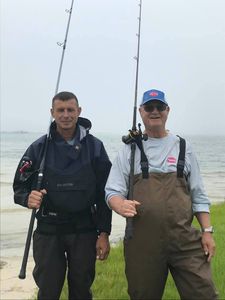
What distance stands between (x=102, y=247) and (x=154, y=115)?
48.4 inches

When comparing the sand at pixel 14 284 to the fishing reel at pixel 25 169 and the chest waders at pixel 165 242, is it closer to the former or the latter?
A: the fishing reel at pixel 25 169

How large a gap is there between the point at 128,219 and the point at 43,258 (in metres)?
1.01

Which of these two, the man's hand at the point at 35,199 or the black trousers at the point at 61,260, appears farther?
the black trousers at the point at 61,260

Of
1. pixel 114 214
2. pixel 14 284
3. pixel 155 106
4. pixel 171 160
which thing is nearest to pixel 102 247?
pixel 171 160

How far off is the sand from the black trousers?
214cm

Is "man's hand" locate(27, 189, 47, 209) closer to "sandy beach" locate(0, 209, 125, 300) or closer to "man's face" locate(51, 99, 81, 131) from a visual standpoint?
"man's face" locate(51, 99, 81, 131)

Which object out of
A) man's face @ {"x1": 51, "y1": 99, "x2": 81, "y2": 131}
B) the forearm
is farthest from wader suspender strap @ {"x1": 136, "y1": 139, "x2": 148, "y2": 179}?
man's face @ {"x1": 51, "y1": 99, "x2": 81, "y2": 131}

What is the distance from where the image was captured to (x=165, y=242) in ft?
11.2

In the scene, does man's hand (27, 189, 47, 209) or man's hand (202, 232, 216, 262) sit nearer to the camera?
man's hand (202, 232, 216, 262)

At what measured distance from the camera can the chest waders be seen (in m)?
3.41

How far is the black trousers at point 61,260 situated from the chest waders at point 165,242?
0.62 m

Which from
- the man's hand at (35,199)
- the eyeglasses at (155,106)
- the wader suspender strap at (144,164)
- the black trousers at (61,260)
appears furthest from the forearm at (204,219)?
the man's hand at (35,199)

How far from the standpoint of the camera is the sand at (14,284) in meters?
6.25

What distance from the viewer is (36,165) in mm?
4082
